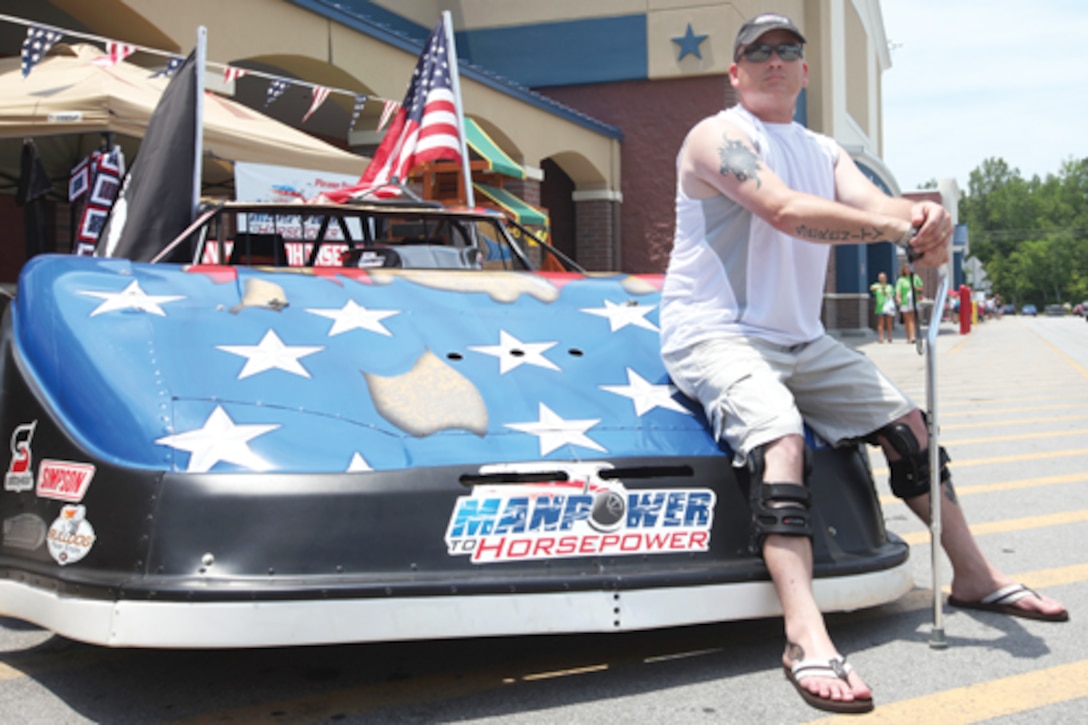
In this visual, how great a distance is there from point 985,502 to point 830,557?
9.09 ft

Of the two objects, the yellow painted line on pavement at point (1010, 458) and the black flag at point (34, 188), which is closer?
the yellow painted line on pavement at point (1010, 458)

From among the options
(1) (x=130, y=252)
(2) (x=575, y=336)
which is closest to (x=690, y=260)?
(2) (x=575, y=336)

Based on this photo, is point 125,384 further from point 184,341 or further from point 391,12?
point 391,12

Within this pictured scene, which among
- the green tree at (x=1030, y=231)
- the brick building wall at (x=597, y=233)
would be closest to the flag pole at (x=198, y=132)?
the brick building wall at (x=597, y=233)

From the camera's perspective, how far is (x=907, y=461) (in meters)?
3.30

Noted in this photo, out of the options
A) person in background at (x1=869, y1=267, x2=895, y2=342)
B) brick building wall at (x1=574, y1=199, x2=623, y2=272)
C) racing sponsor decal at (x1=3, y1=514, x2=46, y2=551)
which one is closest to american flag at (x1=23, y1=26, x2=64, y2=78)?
racing sponsor decal at (x1=3, y1=514, x2=46, y2=551)

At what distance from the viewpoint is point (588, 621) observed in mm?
2684

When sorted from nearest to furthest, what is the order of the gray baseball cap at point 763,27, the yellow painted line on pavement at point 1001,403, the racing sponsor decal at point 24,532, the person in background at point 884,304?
the racing sponsor decal at point 24,532, the gray baseball cap at point 763,27, the yellow painted line on pavement at point 1001,403, the person in background at point 884,304

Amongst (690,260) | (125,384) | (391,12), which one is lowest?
(125,384)

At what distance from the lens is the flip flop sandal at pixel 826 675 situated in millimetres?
2604

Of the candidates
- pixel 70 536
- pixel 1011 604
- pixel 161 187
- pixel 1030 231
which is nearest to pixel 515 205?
pixel 161 187

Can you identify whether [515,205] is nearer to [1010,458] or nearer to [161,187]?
[1010,458]

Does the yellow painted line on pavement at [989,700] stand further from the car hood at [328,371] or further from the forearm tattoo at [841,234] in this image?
the forearm tattoo at [841,234]

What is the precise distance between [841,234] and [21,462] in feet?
7.55
